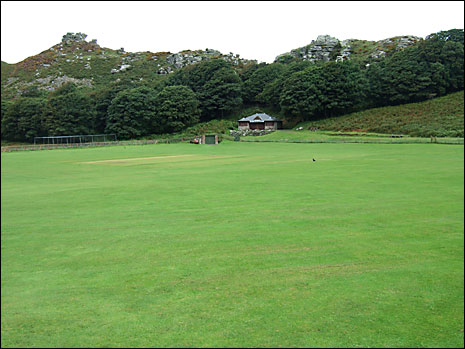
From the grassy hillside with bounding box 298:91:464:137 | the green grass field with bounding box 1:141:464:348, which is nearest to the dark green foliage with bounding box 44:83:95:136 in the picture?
the grassy hillside with bounding box 298:91:464:137

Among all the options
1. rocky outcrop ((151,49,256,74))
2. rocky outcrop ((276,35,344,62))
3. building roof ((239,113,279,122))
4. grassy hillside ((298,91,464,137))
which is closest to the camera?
grassy hillside ((298,91,464,137))

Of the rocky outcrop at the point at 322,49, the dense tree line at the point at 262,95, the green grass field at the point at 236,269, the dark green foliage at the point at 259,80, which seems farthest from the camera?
the rocky outcrop at the point at 322,49

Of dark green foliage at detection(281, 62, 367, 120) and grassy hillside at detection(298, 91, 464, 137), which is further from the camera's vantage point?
dark green foliage at detection(281, 62, 367, 120)

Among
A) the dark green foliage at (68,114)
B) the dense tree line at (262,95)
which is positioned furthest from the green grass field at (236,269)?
the dark green foliage at (68,114)

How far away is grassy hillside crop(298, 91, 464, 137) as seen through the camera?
29.7m

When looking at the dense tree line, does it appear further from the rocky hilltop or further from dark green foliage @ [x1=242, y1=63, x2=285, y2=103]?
the rocky hilltop

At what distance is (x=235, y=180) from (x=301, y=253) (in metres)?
10.8

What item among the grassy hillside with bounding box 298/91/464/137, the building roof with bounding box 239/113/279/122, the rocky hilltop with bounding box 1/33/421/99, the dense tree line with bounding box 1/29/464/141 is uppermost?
the rocky hilltop with bounding box 1/33/421/99

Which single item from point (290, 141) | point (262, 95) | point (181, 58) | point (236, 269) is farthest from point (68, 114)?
point (181, 58)

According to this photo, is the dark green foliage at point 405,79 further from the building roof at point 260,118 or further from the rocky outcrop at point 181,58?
the rocky outcrop at point 181,58

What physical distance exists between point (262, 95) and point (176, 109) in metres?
19.5

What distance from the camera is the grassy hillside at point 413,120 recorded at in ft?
97.5

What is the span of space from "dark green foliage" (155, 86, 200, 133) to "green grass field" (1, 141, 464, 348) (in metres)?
60.2

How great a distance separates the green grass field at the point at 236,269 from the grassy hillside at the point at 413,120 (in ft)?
59.6
